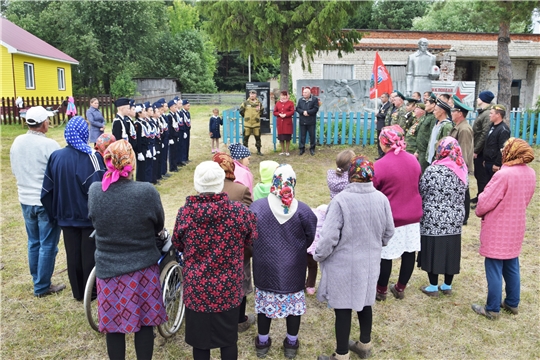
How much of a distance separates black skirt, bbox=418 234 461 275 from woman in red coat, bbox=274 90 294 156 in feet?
26.3

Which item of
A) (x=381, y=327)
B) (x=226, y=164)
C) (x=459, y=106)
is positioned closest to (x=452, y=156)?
(x=381, y=327)

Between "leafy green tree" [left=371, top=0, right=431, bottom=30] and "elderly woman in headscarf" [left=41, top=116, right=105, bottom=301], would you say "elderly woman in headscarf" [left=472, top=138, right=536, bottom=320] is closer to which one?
"elderly woman in headscarf" [left=41, top=116, right=105, bottom=301]

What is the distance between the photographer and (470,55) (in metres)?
22.4

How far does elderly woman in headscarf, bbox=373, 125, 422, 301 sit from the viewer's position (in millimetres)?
4062

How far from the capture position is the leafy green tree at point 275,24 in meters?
12.4

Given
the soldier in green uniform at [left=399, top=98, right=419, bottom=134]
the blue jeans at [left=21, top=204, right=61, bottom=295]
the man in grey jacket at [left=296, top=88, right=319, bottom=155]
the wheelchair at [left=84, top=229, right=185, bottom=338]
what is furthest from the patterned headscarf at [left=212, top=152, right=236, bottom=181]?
the man in grey jacket at [left=296, top=88, right=319, bottom=155]

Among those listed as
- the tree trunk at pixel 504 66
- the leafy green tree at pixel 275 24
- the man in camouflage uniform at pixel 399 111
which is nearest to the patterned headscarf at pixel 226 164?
the man in camouflage uniform at pixel 399 111

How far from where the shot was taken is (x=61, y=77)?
27.3 metres

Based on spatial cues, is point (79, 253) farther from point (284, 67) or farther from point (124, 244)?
point (284, 67)

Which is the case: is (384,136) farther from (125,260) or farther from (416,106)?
(416,106)

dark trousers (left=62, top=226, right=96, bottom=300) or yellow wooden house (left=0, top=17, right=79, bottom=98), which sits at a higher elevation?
yellow wooden house (left=0, top=17, right=79, bottom=98)

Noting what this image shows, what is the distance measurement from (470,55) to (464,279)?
67.0 feet

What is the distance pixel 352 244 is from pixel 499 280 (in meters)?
1.74

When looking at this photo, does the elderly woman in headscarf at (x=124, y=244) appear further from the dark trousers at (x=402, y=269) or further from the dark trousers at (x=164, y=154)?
the dark trousers at (x=164, y=154)
